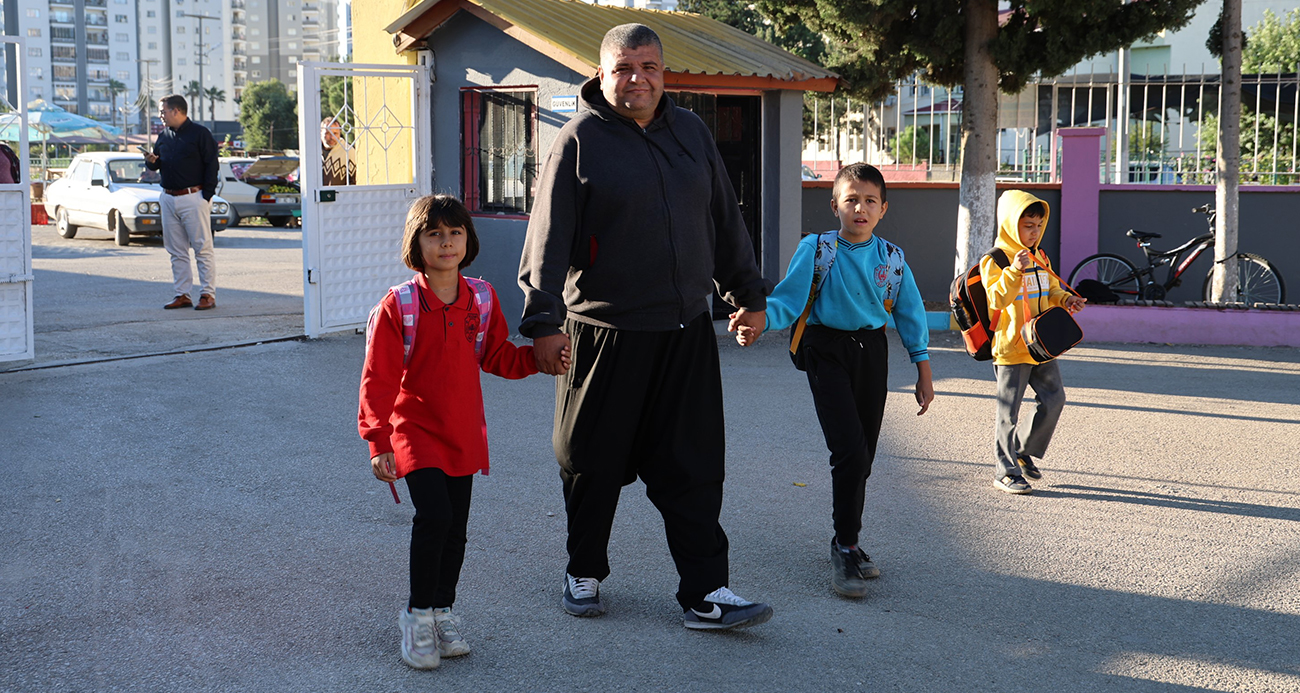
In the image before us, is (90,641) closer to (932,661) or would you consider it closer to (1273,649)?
(932,661)

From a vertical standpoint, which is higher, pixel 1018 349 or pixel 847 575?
pixel 1018 349

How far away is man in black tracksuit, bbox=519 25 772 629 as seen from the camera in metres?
3.79

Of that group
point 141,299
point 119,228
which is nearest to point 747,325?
point 141,299

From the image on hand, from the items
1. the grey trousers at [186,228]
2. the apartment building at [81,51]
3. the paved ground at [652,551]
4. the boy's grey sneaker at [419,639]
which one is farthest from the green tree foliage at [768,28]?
the apartment building at [81,51]

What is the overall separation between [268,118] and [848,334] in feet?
238

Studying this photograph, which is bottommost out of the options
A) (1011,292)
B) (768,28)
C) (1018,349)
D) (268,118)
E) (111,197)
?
(1018,349)

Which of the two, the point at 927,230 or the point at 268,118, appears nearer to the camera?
the point at 927,230

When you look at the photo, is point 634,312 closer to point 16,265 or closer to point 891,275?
point 891,275

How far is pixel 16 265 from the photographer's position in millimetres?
8461

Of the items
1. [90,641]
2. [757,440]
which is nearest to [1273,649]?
[757,440]

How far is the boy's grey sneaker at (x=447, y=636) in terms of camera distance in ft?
12.3

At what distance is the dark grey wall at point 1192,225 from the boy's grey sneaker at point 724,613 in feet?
29.8

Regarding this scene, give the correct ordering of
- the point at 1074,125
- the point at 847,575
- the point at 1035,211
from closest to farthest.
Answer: the point at 847,575 < the point at 1035,211 < the point at 1074,125

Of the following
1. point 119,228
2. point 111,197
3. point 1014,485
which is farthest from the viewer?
point 111,197
